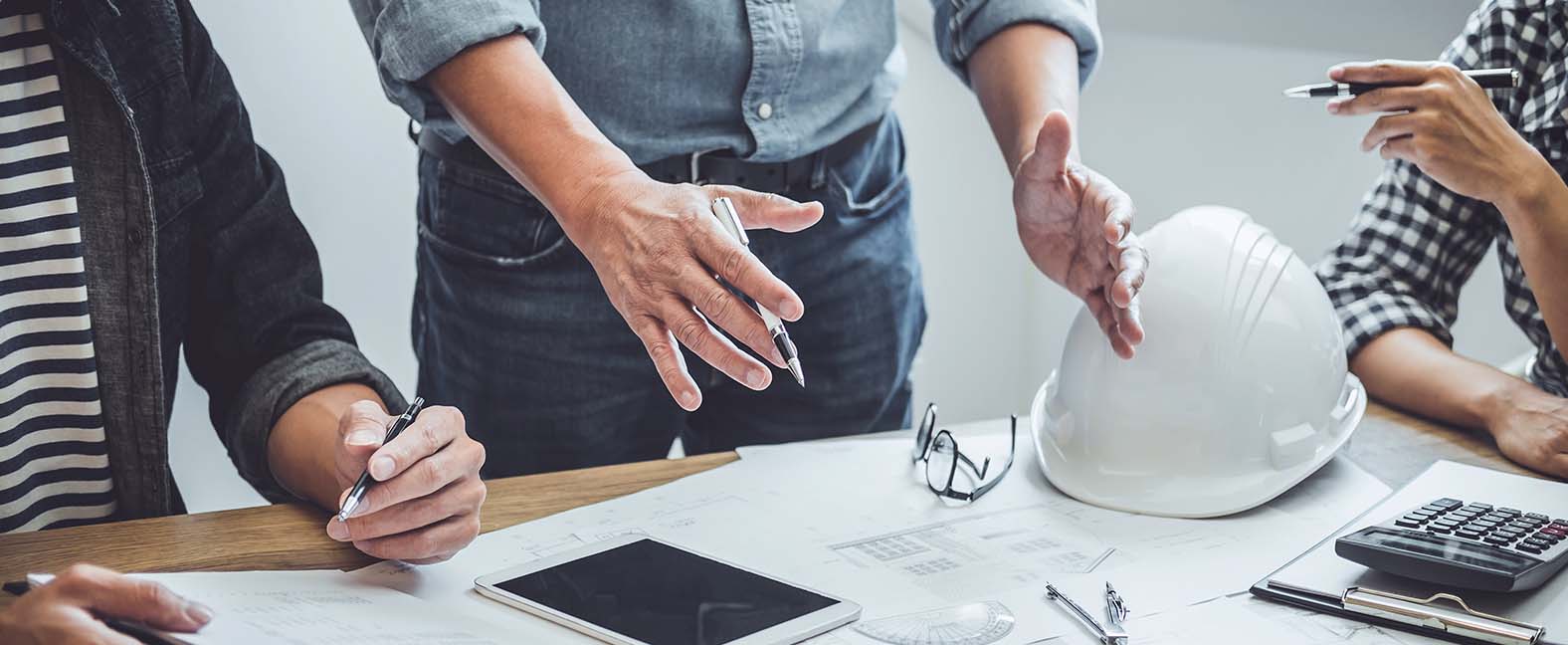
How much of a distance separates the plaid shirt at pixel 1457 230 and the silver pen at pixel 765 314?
77 centimetres

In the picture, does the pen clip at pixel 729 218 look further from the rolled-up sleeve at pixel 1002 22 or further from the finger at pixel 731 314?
the rolled-up sleeve at pixel 1002 22

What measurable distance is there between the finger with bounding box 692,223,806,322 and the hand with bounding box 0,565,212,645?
37 centimetres

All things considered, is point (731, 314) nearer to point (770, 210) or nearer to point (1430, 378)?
point (770, 210)

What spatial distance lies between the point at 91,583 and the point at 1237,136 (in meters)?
2.01

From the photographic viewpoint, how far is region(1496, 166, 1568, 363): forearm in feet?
3.69

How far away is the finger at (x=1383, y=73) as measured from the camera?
1134mm

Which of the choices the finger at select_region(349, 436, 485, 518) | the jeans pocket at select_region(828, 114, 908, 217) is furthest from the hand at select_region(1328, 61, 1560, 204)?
the finger at select_region(349, 436, 485, 518)

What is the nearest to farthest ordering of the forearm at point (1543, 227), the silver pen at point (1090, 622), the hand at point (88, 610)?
the hand at point (88, 610) → the silver pen at point (1090, 622) → the forearm at point (1543, 227)

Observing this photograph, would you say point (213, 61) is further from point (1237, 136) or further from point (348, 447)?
point (1237, 136)

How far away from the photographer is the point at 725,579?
84 centimetres

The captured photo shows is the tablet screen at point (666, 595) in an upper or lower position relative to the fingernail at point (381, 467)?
lower

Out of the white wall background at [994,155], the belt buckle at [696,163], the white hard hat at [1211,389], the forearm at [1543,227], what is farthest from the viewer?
the white wall background at [994,155]

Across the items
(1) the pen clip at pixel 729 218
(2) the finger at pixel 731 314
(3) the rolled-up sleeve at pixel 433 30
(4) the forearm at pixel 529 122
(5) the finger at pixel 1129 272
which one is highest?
(3) the rolled-up sleeve at pixel 433 30

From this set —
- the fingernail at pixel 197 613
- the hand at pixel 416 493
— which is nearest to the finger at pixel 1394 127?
the hand at pixel 416 493
